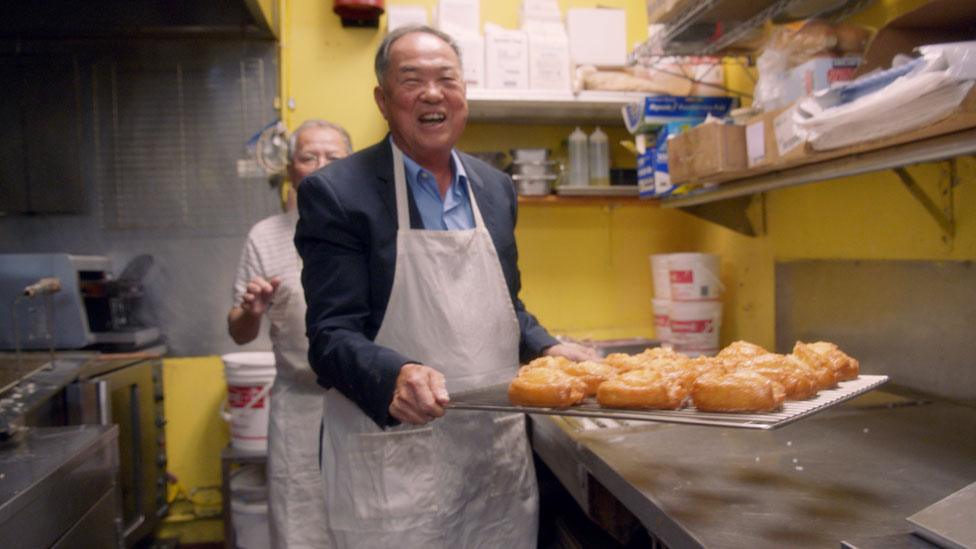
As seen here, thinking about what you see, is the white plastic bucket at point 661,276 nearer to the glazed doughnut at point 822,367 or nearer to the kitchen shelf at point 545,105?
the kitchen shelf at point 545,105

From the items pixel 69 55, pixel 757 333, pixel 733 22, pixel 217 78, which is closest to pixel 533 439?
pixel 757 333

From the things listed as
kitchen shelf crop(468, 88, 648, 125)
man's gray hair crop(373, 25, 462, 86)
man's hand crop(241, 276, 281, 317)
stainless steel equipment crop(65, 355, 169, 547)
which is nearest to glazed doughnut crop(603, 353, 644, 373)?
man's gray hair crop(373, 25, 462, 86)

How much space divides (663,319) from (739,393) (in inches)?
72.9

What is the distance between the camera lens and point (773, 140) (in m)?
1.79

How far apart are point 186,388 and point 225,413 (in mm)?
367

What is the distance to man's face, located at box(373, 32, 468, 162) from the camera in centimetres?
150

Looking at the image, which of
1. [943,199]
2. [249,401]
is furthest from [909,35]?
[249,401]

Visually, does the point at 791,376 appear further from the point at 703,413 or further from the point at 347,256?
the point at 347,256

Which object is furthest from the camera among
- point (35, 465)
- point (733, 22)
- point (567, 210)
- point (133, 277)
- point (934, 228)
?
point (567, 210)

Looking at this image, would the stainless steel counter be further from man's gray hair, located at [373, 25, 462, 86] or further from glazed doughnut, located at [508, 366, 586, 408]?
man's gray hair, located at [373, 25, 462, 86]

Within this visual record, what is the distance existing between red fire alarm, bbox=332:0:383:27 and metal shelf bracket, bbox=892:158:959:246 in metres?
2.22

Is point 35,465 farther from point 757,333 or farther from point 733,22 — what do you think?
point 757,333

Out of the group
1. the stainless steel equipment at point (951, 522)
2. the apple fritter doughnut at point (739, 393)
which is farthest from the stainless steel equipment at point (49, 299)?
the stainless steel equipment at point (951, 522)

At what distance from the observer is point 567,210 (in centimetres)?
335
